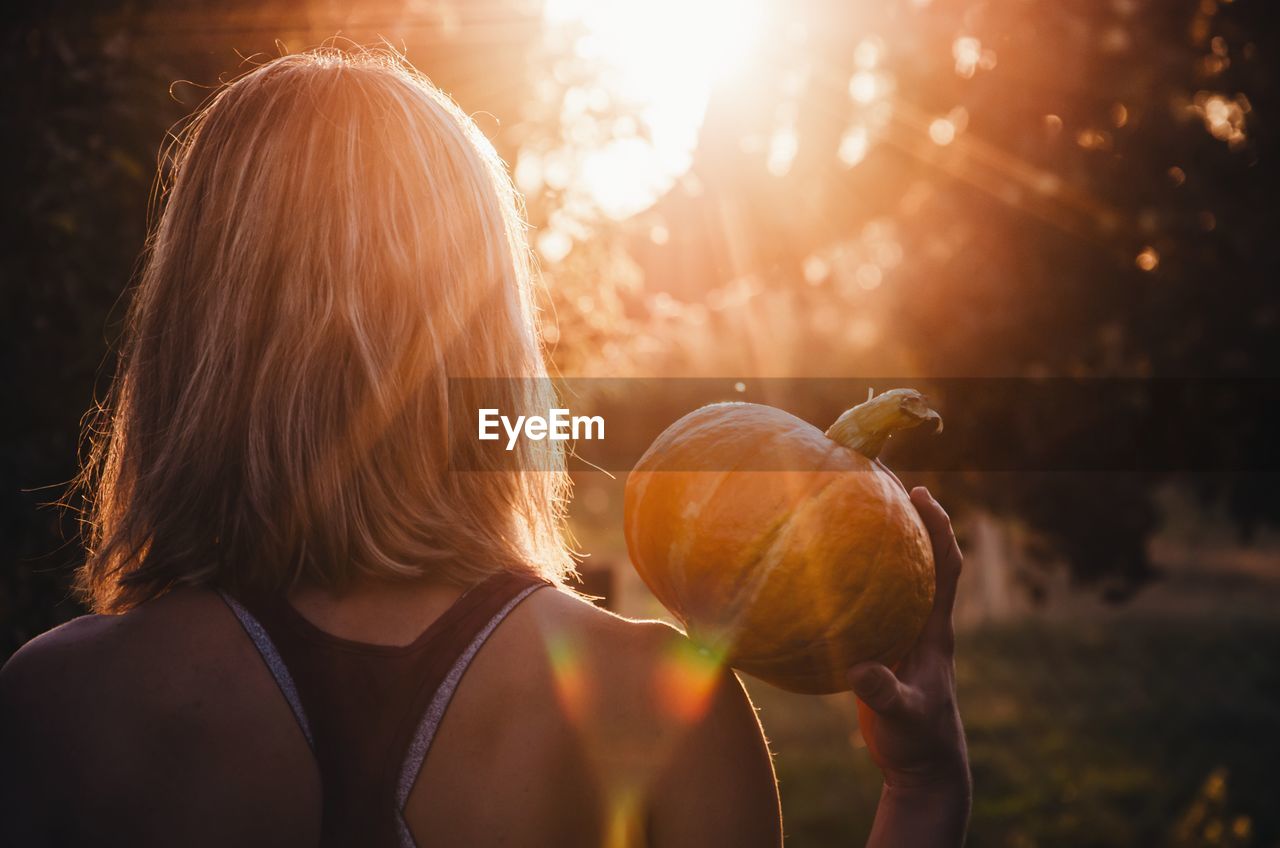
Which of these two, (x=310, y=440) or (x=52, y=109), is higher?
(x=52, y=109)

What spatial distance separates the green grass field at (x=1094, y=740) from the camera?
7832mm

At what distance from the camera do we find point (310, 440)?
1.56 metres

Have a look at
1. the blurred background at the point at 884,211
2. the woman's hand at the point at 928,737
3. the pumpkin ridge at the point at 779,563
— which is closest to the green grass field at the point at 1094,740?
the blurred background at the point at 884,211

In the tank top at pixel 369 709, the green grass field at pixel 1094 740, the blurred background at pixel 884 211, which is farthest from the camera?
the green grass field at pixel 1094 740

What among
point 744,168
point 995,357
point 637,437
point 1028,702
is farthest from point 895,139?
point 637,437

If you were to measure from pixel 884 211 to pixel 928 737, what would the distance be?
5.89m

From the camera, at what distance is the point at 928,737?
1618mm

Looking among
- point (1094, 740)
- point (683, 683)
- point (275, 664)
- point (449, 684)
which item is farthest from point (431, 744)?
point (1094, 740)

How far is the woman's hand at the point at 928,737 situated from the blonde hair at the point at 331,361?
23.4 inches

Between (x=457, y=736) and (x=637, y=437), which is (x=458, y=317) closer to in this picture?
(x=457, y=736)

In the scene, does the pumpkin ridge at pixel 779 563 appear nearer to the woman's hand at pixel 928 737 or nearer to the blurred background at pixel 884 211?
the woman's hand at pixel 928 737

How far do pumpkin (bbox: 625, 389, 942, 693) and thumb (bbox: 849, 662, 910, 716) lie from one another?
23 mm

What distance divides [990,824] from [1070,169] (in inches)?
197

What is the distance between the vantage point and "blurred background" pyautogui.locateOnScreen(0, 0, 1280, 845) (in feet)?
12.0
